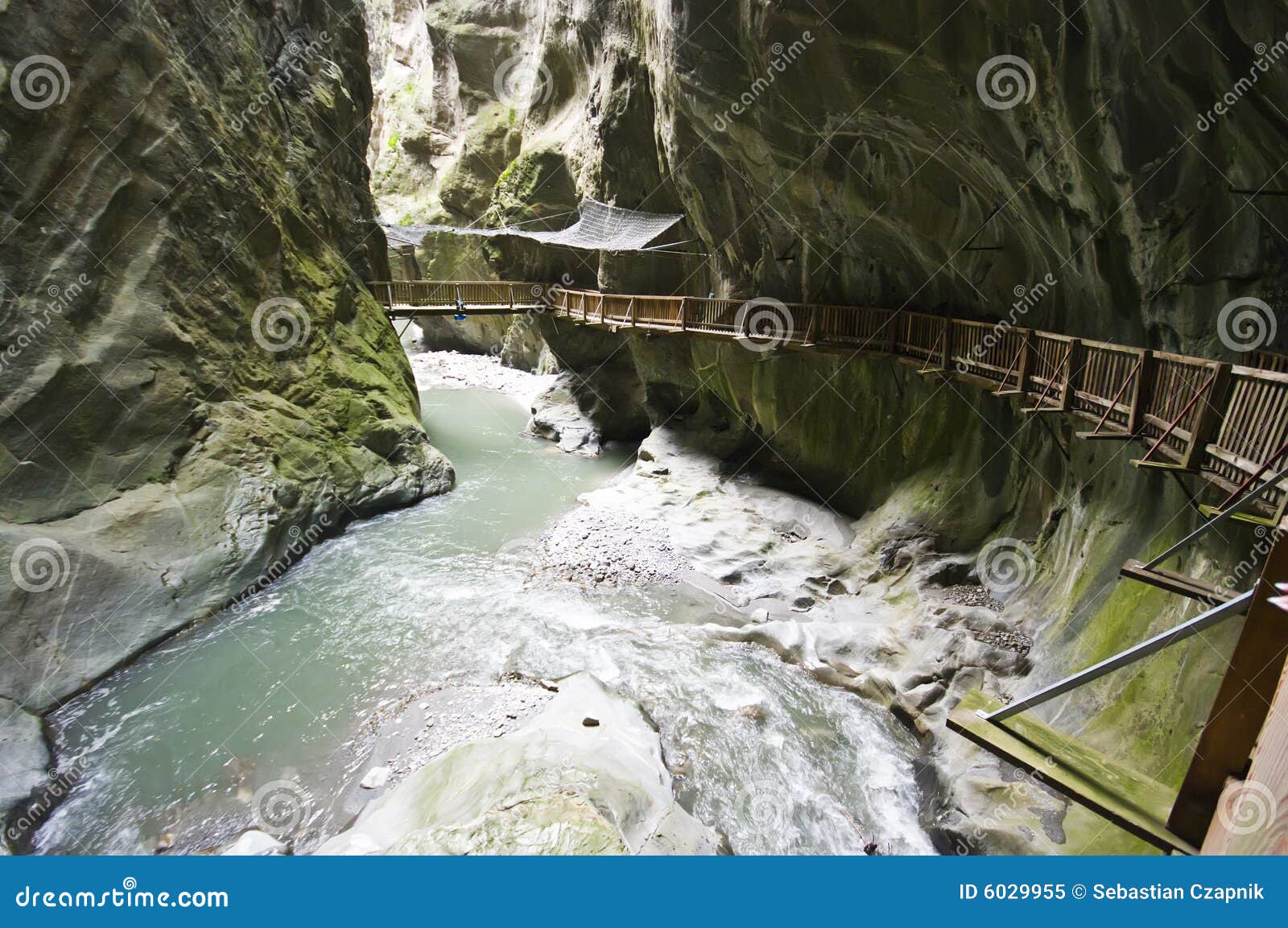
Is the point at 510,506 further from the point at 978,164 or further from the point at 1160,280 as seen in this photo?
the point at 1160,280

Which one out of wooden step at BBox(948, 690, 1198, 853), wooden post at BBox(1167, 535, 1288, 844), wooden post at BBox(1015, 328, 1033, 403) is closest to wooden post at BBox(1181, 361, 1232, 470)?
wooden post at BBox(1015, 328, 1033, 403)

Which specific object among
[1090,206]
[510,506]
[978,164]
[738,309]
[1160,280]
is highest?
[978,164]

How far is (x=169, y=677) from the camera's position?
31.4 ft

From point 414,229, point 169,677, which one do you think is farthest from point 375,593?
point 414,229

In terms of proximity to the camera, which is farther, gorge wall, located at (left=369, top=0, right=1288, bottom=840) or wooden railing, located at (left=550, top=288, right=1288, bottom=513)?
gorge wall, located at (left=369, top=0, right=1288, bottom=840)

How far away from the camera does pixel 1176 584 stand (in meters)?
4.07

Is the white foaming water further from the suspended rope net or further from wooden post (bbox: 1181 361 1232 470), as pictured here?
the suspended rope net

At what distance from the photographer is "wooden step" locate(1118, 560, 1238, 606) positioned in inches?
150

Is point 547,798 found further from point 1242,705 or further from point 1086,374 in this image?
point 1086,374

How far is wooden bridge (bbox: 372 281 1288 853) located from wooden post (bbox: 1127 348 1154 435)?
0.01 m

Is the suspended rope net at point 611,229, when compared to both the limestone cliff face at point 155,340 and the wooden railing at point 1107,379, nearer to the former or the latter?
the wooden railing at point 1107,379

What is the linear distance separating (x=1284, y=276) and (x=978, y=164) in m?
4.51

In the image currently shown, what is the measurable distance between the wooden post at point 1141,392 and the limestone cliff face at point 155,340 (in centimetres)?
1414

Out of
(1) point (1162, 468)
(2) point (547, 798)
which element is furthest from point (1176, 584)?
(2) point (547, 798)
